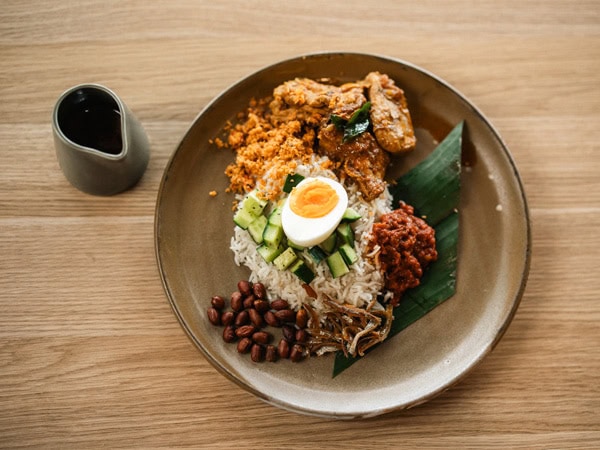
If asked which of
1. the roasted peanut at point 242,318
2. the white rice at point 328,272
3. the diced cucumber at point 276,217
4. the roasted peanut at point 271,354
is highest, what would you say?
the diced cucumber at point 276,217

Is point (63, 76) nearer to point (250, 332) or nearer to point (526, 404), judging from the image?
point (250, 332)

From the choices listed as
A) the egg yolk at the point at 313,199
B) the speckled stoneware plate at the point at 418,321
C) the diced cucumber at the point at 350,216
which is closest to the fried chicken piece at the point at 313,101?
the speckled stoneware plate at the point at 418,321

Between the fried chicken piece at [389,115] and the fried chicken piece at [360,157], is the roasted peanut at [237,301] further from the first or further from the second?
the fried chicken piece at [389,115]

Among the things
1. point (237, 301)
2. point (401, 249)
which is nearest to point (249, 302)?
point (237, 301)

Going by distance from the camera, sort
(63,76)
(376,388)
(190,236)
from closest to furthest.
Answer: (376,388) → (190,236) → (63,76)

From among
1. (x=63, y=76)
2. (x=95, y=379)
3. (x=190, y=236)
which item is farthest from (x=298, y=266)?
(x=63, y=76)

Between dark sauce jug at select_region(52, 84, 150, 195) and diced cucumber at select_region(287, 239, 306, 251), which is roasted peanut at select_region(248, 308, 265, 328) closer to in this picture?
diced cucumber at select_region(287, 239, 306, 251)
